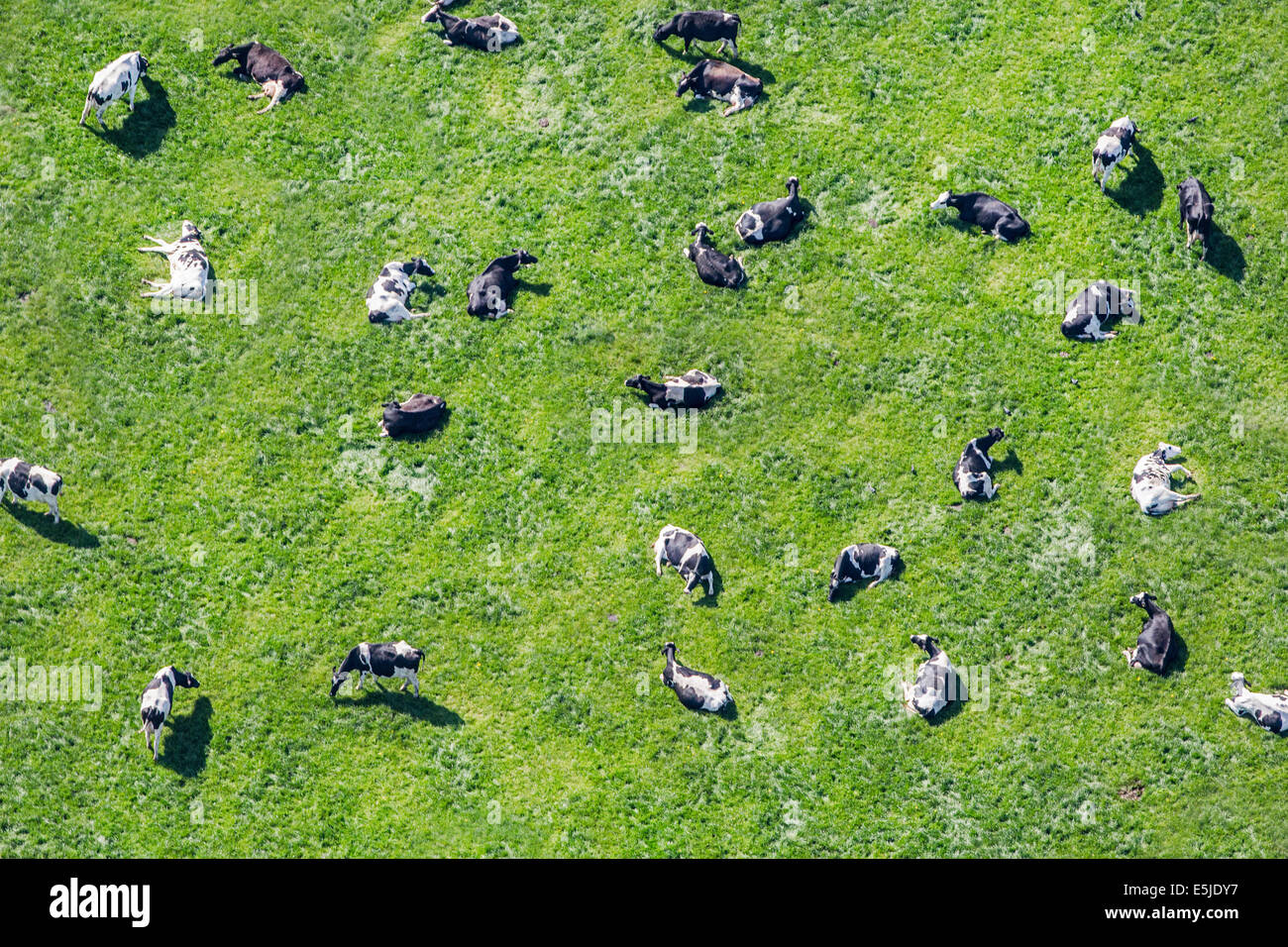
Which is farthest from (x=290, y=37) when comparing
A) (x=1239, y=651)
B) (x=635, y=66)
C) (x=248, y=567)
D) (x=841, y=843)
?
(x=1239, y=651)

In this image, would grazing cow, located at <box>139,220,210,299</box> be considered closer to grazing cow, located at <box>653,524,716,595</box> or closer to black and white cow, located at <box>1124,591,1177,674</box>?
grazing cow, located at <box>653,524,716,595</box>

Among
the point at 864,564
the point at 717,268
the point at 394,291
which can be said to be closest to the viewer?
the point at 864,564

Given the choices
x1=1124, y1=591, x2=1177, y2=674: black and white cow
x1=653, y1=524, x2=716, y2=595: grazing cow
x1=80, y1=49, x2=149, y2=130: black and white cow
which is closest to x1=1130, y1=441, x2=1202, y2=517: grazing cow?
x1=1124, y1=591, x2=1177, y2=674: black and white cow

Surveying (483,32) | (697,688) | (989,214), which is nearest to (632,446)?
(697,688)

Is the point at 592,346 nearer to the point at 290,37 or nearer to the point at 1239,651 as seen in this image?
the point at 290,37

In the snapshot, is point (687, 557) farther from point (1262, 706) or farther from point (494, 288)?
point (1262, 706)
